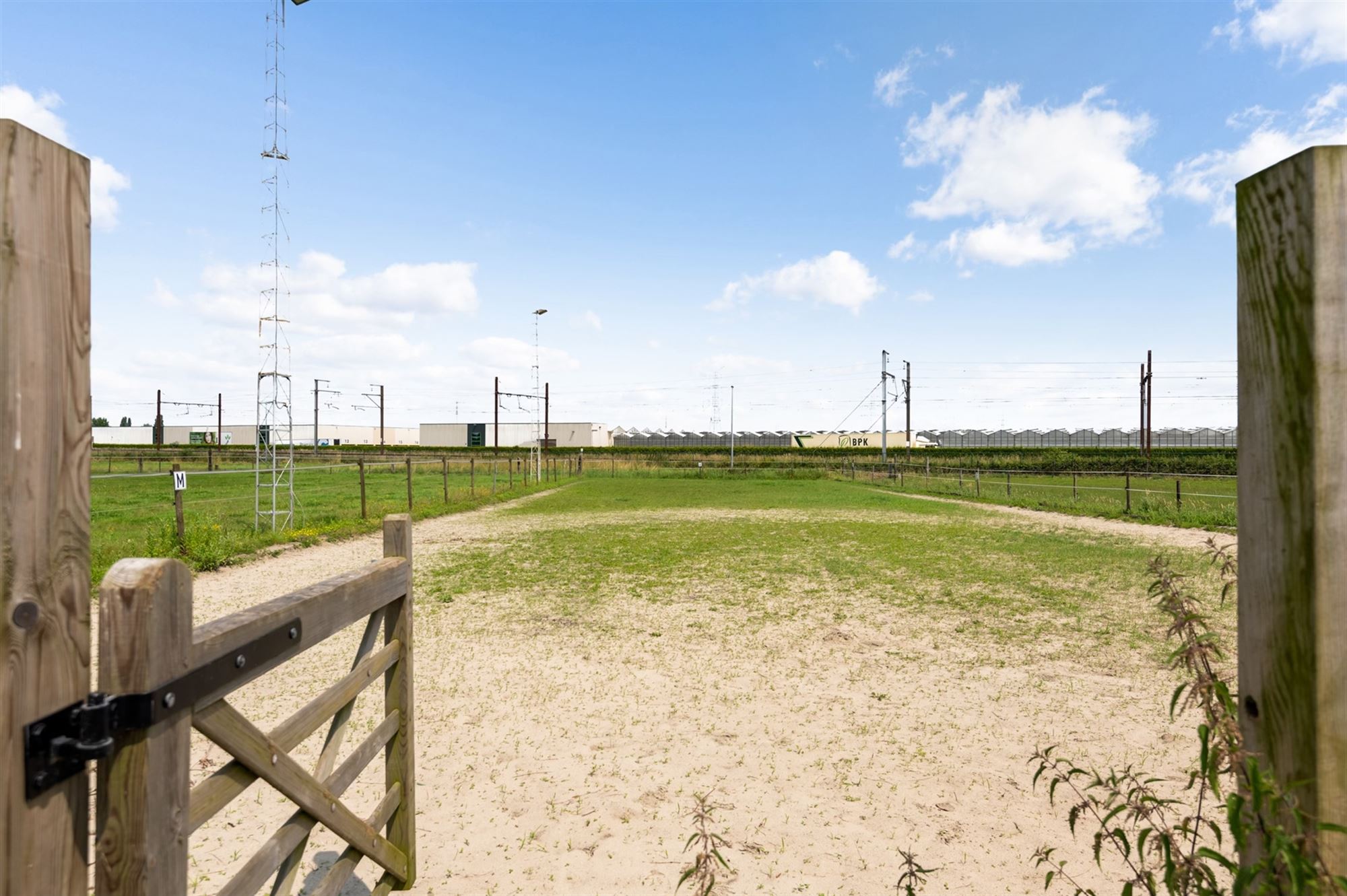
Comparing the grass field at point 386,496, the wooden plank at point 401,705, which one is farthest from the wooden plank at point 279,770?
the grass field at point 386,496

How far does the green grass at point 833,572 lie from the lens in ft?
24.7

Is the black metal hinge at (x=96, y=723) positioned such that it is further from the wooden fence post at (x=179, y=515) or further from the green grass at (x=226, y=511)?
the wooden fence post at (x=179, y=515)

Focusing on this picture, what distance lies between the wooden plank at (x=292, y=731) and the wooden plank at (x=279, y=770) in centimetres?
4

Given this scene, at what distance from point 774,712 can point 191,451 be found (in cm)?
6790

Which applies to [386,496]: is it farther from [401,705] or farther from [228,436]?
[228,436]

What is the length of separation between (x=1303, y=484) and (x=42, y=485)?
81.5 inches

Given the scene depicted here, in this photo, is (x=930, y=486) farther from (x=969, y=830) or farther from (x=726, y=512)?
(x=969, y=830)

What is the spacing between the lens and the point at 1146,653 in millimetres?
6102

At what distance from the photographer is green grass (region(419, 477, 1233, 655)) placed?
24.7 ft

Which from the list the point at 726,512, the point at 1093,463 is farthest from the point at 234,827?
the point at 1093,463

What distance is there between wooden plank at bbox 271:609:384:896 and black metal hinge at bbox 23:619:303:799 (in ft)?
2.84

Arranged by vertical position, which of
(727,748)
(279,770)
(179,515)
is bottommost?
(727,748)

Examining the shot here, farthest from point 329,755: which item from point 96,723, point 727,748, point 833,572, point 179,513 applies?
point 179,513

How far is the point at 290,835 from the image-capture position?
203 cm
